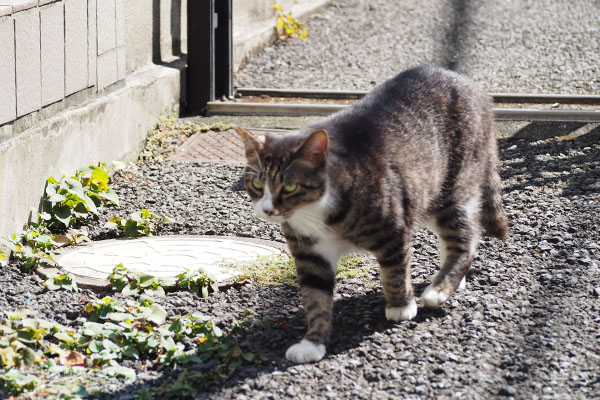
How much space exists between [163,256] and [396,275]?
147 cm

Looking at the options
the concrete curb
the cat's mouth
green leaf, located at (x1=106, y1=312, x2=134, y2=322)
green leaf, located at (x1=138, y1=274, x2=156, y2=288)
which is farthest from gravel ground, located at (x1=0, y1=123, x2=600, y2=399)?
the cat's mouth

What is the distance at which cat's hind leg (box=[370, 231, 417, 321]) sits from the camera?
384 centimetres

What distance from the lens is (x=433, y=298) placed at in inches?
159

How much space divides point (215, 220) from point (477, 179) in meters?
1.73

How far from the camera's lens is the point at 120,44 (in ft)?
20.8

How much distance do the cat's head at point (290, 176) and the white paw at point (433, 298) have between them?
81 centimetres

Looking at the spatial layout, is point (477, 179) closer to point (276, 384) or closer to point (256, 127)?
point (276, 384)

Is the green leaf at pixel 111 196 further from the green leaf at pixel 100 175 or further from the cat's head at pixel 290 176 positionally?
the cat's head at pixel 290 176

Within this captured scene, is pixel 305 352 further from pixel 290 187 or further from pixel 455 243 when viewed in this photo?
pixel 455 243

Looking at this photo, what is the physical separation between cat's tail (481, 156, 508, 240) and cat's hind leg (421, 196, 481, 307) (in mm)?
167

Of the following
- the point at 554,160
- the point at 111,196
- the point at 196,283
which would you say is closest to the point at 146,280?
the point at 196,283

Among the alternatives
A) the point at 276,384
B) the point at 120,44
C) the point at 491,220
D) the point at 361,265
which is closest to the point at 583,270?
the point at 491,220

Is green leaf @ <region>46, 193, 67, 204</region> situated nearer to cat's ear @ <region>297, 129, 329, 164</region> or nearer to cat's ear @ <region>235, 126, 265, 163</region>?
cat's ear @ <region>235, 126, 265, 163</region>

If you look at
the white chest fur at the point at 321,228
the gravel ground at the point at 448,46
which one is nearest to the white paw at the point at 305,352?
the white chest fur at the point at 321,228
